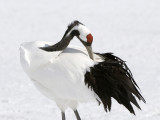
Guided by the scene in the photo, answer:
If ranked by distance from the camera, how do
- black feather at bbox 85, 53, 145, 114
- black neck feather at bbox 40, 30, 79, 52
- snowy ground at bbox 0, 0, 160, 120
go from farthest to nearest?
snowy ground at bbox 0, 0, 160, 120
black neck feather at bbox 40, 30, 79, 52
black feather at bbox 85, 53, 145, 114

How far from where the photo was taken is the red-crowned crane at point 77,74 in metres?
5.35

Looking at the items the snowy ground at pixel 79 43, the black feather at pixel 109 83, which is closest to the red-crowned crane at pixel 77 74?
the black feather at pixel 109 83

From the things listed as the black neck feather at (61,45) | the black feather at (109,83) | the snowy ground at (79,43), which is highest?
the black neck feather at (61,45)

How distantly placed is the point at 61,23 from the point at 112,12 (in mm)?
2266

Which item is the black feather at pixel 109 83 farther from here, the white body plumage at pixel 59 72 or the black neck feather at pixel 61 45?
the black neck feather at pixel 61 45

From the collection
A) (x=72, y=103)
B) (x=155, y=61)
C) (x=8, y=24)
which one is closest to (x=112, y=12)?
(x=8, y=24)

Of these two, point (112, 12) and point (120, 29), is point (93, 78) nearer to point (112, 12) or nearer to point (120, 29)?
point (120, 29)

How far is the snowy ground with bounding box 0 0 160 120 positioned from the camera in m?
7.54

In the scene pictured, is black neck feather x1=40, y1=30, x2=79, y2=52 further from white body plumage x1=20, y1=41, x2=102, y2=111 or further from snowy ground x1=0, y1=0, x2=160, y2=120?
snowy ground x1=0, y1=0, x2=160, y2=120

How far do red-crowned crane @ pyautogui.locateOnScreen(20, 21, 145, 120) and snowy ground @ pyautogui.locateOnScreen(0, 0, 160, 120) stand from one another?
1.60 metres

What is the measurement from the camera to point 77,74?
17.7ft

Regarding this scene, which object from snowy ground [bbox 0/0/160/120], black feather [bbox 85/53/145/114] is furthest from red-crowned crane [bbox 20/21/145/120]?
snowy ground [bbox 0/0/160/120]

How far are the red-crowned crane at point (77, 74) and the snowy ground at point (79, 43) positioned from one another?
160 cm

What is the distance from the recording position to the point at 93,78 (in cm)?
532
